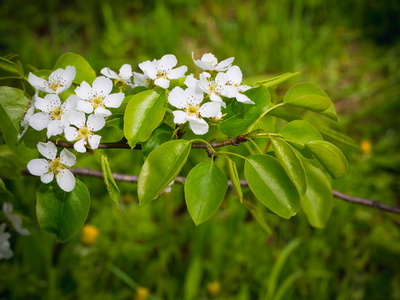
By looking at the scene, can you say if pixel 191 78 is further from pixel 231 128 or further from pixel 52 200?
pixel 52 200

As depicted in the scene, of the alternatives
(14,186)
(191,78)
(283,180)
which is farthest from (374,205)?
(14,186)

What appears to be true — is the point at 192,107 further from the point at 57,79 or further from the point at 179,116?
the point at 57,79

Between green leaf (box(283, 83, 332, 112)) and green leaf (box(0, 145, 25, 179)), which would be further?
green leaf (box(0, 145, 25, 179))

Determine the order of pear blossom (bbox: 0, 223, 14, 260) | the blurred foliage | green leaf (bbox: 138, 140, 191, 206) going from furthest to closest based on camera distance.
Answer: the blurred foliage
pear blossom (bbox: 0, 223, 14, 260)
green leaf (bbox: 138, 140, 191, 206)

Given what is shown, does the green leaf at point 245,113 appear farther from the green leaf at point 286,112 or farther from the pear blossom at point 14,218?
the pear blossom at point 14,218

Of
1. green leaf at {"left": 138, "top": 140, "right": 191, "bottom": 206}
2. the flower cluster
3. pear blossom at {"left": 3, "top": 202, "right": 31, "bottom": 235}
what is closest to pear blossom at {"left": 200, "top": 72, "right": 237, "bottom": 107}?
the flower cluster

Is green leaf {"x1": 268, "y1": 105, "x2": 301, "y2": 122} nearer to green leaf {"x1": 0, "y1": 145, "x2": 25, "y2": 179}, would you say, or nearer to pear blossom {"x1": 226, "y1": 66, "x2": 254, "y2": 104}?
pear blossom {"x1": 226, "y1": 66, "x2": 254, "y2": 104}

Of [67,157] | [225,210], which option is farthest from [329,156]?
[225,210]
